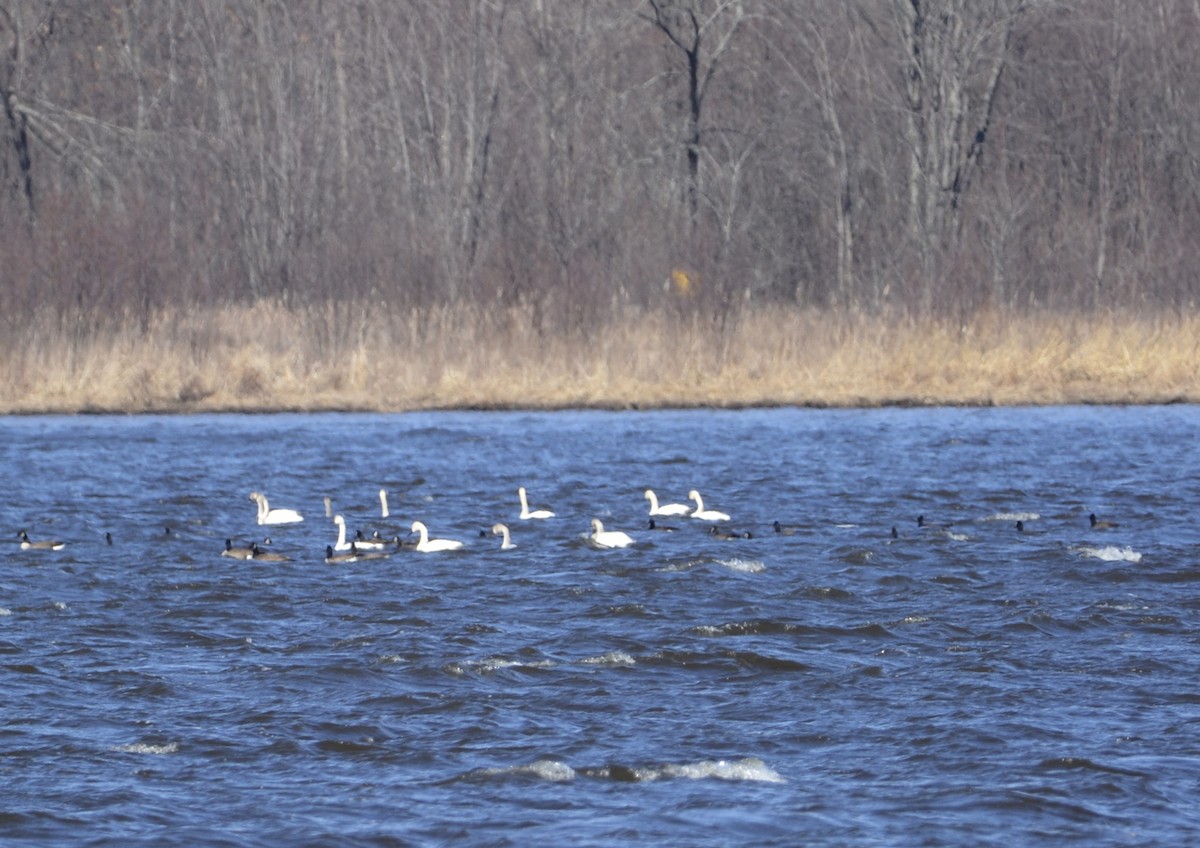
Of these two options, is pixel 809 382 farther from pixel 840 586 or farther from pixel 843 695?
pixel 843 695

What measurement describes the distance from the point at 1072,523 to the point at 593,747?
8964 mm

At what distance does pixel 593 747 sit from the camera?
9148mm

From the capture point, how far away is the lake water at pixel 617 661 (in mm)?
8195

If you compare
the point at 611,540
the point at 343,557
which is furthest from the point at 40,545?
the point at 611,540

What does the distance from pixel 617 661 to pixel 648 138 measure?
2613 centimetres

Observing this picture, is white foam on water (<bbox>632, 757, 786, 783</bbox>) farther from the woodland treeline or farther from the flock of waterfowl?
the woodland treeline

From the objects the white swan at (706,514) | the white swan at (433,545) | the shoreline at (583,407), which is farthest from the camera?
the shoreline at (583,407)

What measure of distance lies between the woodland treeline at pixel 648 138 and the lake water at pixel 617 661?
12.0m

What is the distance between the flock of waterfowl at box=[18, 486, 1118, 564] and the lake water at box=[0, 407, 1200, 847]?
0.15m

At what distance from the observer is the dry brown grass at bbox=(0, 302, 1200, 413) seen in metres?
27.0

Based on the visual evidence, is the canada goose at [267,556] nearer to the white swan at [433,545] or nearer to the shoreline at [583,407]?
the white swan at [433,545]

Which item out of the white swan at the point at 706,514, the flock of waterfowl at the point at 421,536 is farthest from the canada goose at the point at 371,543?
the white swan at the point at 706,514

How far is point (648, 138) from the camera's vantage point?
3641 centimetres

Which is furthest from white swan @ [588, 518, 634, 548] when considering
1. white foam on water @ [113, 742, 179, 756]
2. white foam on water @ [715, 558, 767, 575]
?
white foam on water @ [113, 742, 179, 756]
